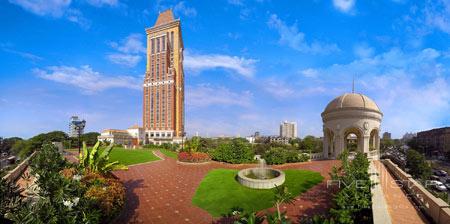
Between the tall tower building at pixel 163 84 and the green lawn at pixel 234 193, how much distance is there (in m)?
68.3

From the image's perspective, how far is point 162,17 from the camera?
3583 inches

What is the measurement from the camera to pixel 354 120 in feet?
69.3

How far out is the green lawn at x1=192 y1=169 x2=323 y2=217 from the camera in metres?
9.80

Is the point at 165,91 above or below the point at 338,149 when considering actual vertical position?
above

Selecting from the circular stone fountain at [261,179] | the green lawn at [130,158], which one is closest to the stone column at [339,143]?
the circular stone fountain at [261,179]

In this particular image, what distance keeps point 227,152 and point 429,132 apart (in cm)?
9578

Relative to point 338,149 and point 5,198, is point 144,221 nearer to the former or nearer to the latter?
point 5,198

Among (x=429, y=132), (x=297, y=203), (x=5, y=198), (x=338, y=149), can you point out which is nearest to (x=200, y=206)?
(x=297, y=203)

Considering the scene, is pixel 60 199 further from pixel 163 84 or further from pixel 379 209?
pixel 163 84

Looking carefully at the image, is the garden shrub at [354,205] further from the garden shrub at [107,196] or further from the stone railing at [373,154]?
the stone railing at [373,154]

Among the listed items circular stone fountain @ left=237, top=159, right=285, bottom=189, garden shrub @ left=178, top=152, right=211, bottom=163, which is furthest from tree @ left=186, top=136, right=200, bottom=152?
circular stone fountain @ left=237, top=159, right=285, bottom=189

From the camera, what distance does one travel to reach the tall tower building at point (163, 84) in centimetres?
8131

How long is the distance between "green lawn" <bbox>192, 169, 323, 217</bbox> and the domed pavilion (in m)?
8.74

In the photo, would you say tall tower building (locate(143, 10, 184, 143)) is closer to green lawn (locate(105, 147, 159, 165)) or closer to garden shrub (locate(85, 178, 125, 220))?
green lawn (locate(105, 147, 159, 165))
